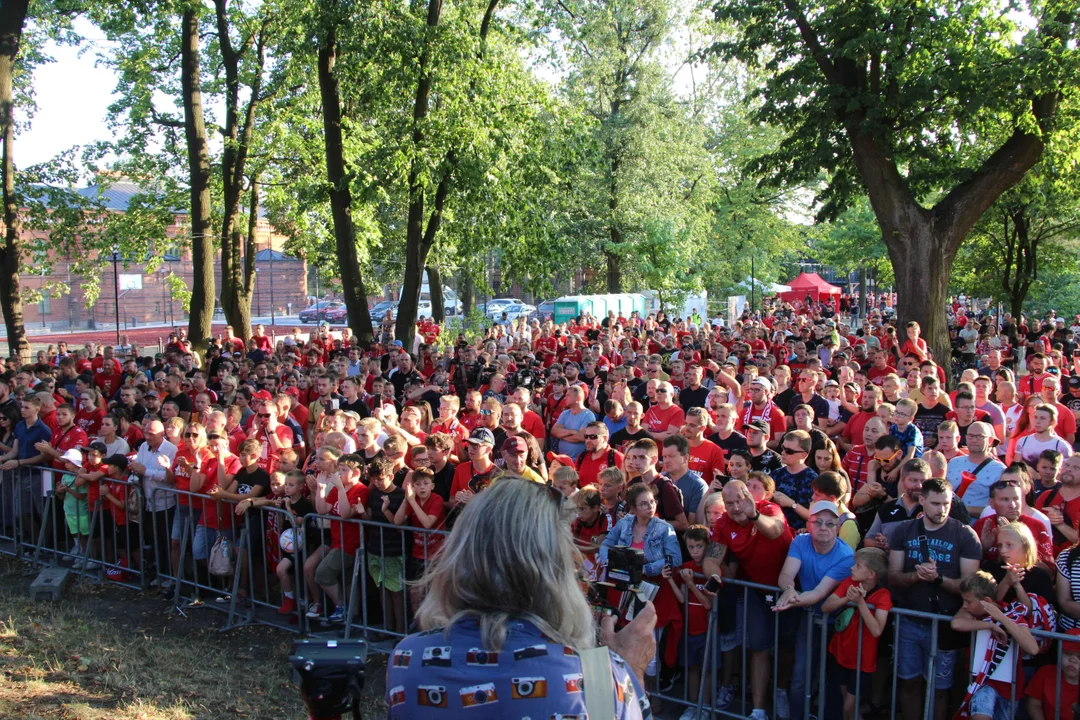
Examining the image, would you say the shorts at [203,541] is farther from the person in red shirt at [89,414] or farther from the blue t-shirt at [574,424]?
the person in red shirt at [89,414]

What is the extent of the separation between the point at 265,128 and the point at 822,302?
29.6 m

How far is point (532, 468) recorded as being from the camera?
7477 millimetres

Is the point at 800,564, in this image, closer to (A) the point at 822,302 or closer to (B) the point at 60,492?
(B) the point at 60,492

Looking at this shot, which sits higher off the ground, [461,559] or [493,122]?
[493,122]

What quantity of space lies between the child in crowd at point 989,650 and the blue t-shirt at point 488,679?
10.9ft

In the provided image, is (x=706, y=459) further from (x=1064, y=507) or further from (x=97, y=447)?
(x=97, y=447)

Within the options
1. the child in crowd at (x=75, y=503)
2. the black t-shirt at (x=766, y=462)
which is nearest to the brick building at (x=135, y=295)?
the child in crowd at (x=75, y=503)

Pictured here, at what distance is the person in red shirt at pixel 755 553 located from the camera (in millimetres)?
5465

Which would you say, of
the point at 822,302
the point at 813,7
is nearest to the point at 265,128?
the point at 813,7

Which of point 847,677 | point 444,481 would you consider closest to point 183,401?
point 444,481

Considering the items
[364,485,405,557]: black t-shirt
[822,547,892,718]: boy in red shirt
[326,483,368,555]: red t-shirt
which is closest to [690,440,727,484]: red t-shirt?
[822,547,892,718]: boy in red shirt

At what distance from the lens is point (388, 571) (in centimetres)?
681

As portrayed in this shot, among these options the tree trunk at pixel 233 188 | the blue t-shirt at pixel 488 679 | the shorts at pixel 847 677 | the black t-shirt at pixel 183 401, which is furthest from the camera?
the tree trunk at pixel 233 188

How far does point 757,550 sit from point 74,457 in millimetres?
6580
